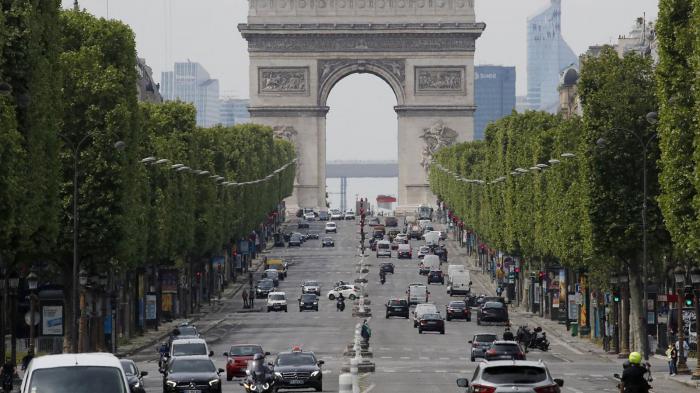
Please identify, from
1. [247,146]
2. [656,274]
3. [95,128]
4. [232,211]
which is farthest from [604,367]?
[247,146]

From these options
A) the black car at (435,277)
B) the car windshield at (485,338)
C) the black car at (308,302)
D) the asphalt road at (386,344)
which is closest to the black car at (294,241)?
the asphalt road at (386,344)

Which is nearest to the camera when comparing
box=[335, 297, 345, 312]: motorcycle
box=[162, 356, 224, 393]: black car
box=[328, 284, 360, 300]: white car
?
box=[162, 356, 224, 393]: black car

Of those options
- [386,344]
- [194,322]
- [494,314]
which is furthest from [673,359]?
[194,322]

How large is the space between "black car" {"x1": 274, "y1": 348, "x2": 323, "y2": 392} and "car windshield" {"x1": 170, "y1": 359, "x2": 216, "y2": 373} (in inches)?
164

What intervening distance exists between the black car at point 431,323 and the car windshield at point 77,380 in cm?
6674

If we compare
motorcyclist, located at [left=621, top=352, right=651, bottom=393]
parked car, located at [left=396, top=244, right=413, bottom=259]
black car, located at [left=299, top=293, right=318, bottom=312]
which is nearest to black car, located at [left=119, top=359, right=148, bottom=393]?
motorcyclist, located at [left=621, top=352, right=651, bottom=393]

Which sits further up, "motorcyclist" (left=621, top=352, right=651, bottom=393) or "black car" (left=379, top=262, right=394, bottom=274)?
"black car" (left=379, top=262, right=394, bottom=274)

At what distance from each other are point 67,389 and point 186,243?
7655 centimetres

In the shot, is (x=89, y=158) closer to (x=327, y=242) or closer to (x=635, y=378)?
(x=635, y=378)

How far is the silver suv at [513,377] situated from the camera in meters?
41.3

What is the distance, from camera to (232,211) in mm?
145750

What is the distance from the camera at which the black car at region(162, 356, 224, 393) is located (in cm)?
5862

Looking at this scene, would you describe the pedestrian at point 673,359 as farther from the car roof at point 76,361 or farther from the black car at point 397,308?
the black car at point 397,308

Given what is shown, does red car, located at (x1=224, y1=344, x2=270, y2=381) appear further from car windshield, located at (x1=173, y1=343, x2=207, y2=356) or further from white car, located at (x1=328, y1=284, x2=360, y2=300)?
white car, located at (x1=328, y1=284, x2=360, y2=300)
